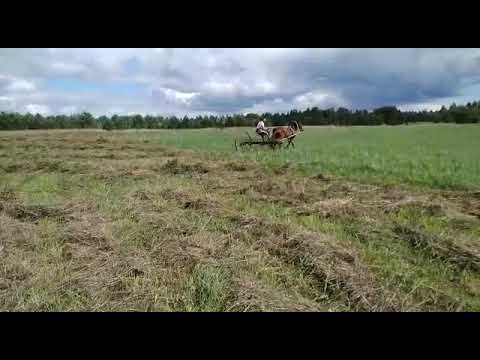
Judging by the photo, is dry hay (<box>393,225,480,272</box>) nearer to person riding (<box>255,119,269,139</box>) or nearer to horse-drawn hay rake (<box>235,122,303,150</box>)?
horse-drawn hay rake (<box>235,122,303,150</box>)

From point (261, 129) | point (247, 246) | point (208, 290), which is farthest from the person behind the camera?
point (261, 129)

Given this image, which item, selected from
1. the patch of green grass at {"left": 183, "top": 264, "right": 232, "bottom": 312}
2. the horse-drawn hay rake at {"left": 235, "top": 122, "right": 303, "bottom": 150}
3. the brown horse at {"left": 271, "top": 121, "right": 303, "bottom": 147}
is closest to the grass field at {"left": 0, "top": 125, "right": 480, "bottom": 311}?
the patch of green grass at {"left": 183, "top": 264, "right": 232, "bottom": 312}

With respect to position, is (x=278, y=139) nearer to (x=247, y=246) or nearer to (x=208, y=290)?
(x=247, y=246)

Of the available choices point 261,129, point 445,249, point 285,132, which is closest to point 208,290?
point 445,249

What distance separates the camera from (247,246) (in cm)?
399

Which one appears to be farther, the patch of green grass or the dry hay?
the dry hay

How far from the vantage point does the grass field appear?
296 centimetres

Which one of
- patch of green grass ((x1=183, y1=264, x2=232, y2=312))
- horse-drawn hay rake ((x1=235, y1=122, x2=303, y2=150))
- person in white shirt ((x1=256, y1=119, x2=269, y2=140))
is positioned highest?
person in white shirt ((x1=256, y1=119, x2=269, y2=140))

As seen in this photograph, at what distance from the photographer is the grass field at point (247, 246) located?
2.96 m


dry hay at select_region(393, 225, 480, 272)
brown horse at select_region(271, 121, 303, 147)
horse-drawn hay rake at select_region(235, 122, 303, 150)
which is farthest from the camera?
brown horse at select_region(271, 121, 303, 147)

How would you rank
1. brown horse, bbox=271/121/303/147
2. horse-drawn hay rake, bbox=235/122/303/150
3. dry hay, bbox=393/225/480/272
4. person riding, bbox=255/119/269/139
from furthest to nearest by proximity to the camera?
brown horse, bbox=271/121/303/147
person riding, bbox=255/119/269/139
horse-drawn hay rake, bbox=235/122/303/150
dry hay, bbox=393/225/480/272
